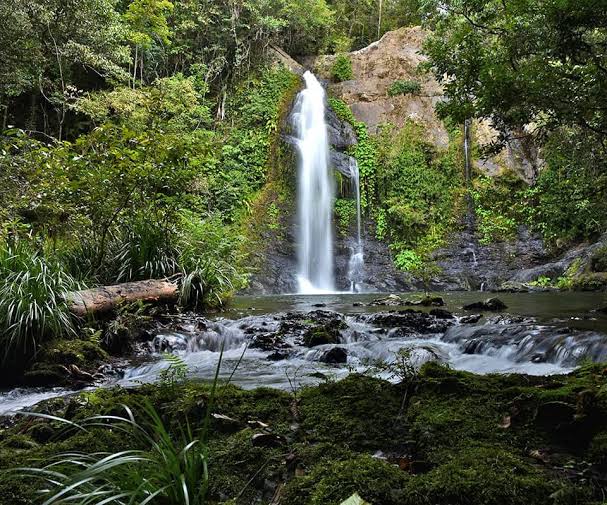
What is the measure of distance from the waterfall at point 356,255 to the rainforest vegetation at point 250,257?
1.50ft

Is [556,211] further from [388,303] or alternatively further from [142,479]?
[142,479]

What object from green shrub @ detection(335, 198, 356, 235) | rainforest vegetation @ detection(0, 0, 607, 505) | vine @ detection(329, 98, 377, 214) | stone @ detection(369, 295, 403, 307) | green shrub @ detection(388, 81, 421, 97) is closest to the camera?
rainforest vegetation @ detection(0, 0, 607, 505)

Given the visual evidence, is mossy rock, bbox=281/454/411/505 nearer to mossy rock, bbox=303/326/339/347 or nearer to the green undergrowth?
the green undergrowth

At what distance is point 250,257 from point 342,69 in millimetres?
13932

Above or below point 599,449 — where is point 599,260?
below

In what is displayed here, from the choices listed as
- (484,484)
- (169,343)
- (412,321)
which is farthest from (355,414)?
(412,321)

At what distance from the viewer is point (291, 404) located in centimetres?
243

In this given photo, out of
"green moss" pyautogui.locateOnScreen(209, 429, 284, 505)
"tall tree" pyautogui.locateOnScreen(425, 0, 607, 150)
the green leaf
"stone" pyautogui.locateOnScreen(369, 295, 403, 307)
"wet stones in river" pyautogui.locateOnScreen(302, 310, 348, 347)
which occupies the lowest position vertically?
"stone" pyautogui.locateOnScreen(369, 295, 403, 307)

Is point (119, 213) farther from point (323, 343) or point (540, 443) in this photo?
point (540, 443)

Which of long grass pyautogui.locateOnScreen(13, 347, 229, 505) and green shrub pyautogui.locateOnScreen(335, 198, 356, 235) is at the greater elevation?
green shrub pyautogui.locateOnScreen(335, 198, 356, 235)

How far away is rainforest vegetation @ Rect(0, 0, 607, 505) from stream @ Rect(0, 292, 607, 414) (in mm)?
714

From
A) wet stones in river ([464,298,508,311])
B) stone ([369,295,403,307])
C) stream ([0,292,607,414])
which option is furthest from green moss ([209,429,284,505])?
stone ([369,295,403,307])

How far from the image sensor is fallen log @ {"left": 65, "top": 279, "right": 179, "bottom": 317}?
5762 mm

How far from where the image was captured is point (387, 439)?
205 cm
